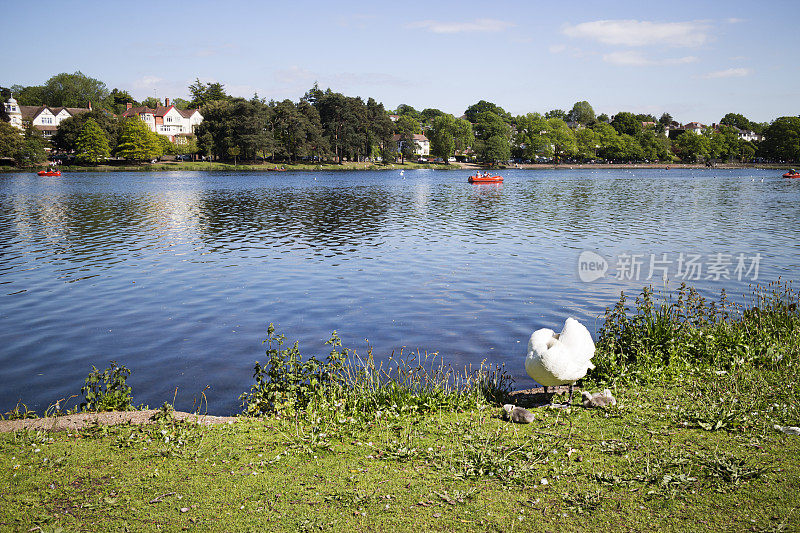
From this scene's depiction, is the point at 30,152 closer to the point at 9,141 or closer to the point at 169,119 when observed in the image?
the point at 9,141

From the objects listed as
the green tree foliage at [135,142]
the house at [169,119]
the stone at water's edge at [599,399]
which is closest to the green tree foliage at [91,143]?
the green tree foliage at [135,142]

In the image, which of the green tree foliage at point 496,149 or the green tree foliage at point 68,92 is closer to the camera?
the green tree foliage at point 496,149

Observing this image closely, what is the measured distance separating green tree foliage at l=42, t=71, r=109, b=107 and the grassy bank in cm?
21551

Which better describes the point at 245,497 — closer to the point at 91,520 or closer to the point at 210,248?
the point at 91,520

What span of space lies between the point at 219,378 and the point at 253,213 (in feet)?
123

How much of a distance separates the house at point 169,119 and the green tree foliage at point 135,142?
145 feet

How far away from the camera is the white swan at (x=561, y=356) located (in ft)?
→ 27.4

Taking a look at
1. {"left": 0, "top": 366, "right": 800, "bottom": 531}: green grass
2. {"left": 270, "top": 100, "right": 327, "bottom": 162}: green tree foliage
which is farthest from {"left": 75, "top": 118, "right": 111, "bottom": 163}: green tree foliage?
{"left": 0, "top": 366, "right": 800, "bottom": 531}: green grass

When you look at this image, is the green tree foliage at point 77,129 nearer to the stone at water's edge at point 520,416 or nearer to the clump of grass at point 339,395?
the clump of grass at point 339,395

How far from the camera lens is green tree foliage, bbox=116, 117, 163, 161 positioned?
12362 centimetres

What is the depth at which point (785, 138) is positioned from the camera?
19138cm

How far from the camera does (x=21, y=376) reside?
1238cm

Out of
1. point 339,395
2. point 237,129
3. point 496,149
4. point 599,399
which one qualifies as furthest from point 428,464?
point 496,149

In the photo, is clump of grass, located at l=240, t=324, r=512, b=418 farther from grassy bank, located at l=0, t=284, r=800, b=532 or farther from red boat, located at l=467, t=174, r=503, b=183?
red boat, located at l=467, t=174, r=503, b=183
